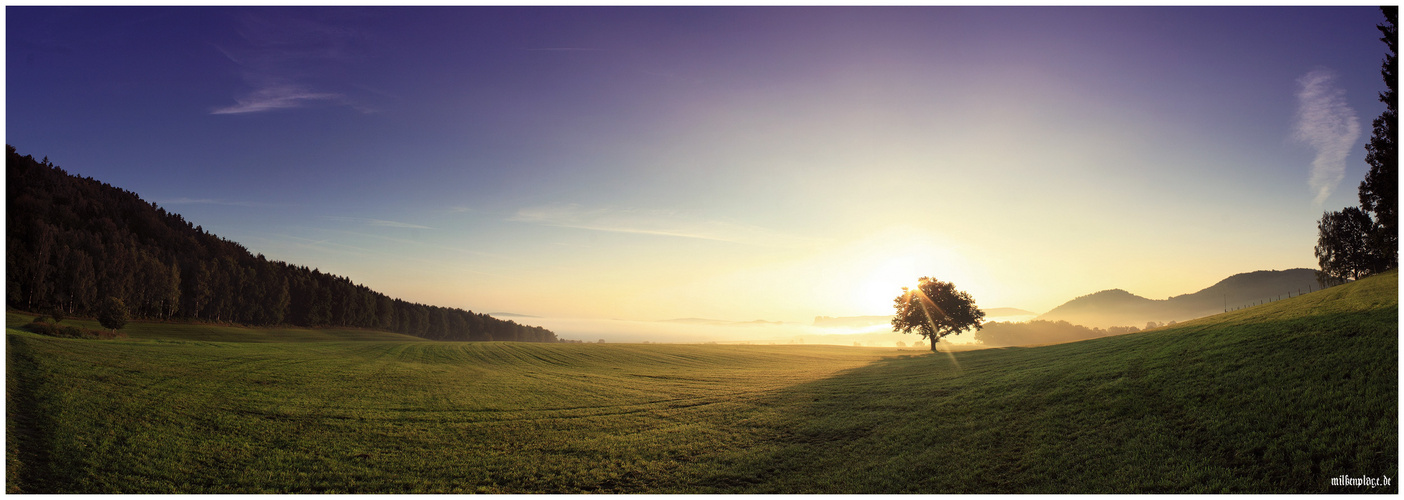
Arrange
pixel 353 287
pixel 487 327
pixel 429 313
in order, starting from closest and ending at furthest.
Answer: pixel 353 287 < pixel 429 313 < pixel 487 327

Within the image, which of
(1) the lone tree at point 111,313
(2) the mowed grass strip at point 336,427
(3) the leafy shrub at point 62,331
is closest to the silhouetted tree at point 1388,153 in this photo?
(2) the mowed grass strip at point 336,427

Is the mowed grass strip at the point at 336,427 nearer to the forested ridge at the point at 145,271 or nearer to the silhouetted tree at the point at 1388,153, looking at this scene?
the silhouetted tree at the point at 1388,153

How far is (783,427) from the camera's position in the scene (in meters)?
21.2

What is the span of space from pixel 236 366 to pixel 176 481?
901 inches

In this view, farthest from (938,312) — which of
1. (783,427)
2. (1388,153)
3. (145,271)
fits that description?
(145,271)

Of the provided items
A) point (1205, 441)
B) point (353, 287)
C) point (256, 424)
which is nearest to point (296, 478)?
point (256, 424)

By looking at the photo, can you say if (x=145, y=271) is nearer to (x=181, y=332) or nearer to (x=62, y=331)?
(x=181, y=332)

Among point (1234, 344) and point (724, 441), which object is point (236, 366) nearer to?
point (724, 441)

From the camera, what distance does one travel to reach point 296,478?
1481 cm

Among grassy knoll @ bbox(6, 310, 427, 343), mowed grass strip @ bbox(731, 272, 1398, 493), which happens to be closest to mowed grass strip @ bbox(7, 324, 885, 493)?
mowed grass strip @ bbox(731, 272, 1398, 493)

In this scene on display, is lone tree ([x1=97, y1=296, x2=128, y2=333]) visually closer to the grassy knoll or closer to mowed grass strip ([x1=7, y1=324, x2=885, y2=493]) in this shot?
the grassy knoll

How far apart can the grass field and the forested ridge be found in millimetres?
67914

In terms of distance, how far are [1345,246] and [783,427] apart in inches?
4581

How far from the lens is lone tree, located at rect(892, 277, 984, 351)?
72.6 metres
